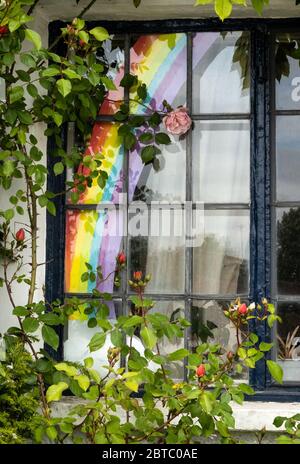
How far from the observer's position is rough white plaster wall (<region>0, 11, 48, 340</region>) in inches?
133

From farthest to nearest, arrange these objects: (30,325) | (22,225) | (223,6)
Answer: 1. (22,225)
2. (30,325)
3. (223,6)

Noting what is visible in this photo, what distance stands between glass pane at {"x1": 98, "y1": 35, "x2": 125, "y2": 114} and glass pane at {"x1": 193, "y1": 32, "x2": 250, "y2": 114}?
1.09 feet

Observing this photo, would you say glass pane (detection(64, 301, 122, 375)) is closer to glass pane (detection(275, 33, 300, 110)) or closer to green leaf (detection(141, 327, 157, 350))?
green leaf (detection(141, 327, 157, 350))

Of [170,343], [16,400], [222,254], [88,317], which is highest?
[222,254]

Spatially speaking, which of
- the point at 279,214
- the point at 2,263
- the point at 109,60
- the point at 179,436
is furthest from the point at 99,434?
the point at 109,60

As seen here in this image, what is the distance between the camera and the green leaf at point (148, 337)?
8.75ft

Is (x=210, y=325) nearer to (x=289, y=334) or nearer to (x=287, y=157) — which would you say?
(x=289, y=334)

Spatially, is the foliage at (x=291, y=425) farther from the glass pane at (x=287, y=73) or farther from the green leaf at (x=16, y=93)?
the green leaf at (x=16, y=93)

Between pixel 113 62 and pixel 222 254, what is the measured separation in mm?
1003

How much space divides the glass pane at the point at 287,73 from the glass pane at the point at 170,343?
99 centimetres

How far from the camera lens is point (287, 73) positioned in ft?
11.4

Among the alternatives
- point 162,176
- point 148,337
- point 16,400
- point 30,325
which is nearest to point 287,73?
point 162,176

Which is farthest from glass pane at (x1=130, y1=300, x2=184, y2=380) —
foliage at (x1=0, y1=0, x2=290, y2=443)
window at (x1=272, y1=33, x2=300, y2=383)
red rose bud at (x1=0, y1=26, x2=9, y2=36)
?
red rose bud at (x1=0, y1=26, x2=9, y2=36)

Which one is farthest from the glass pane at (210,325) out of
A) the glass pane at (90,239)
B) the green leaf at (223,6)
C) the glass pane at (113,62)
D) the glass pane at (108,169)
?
the green leaf at (223,6)
